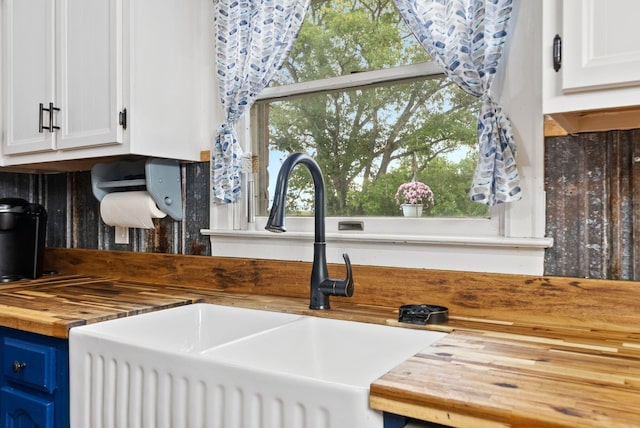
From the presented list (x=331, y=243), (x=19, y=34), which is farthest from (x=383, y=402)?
(x=19, y=34)

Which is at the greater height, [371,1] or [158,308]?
[371,1]

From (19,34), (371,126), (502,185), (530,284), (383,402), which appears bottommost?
(383,402)

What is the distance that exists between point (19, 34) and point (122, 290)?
1.18m

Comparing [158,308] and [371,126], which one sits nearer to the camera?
[158,308]

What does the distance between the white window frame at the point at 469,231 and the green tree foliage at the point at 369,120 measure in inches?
1.9

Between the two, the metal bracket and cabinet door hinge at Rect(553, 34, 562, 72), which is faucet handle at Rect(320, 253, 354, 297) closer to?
cabinet door hinge at Rect(553, 34, 562, 72)

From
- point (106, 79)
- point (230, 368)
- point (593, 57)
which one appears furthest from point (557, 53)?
point (106, 79)

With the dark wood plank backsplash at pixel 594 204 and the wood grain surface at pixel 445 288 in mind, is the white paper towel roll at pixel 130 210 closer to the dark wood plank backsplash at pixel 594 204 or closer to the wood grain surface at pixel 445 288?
the wood grain surface at pixel 445 288

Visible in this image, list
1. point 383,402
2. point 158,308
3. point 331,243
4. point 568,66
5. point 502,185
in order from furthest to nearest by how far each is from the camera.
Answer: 1. point 331,243
2. point 158,308
3. point 502,185
4. point 568,66
5. point 383,402

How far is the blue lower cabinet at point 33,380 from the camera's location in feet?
4.34

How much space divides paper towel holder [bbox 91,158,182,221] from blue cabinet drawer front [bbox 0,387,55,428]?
0.81 metres

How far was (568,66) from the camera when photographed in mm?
1007

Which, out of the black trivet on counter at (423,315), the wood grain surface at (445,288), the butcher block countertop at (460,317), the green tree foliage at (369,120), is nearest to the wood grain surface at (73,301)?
the butcher block countertop at (460,317)

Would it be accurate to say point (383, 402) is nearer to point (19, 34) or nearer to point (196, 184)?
point (196, 184)
